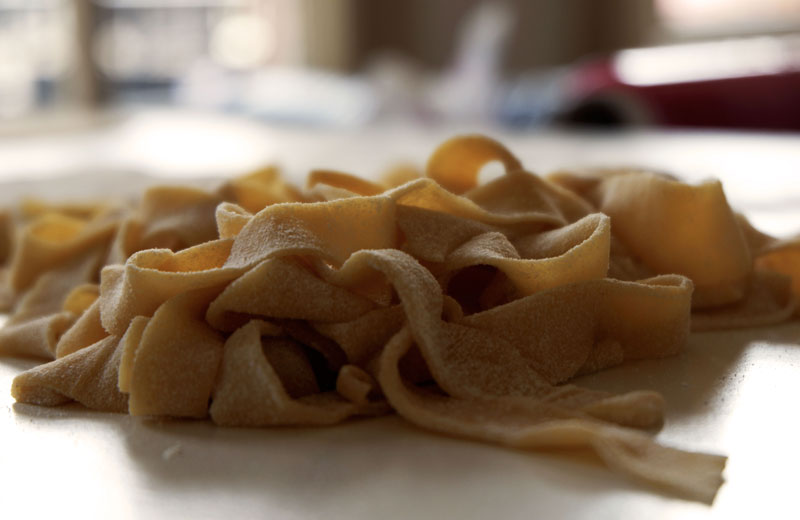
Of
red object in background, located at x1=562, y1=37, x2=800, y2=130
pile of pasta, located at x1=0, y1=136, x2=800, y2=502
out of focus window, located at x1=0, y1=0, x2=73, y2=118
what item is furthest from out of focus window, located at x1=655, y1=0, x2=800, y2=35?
pile of pasta, located at x1=0, y1=136, x2=800, y2=502

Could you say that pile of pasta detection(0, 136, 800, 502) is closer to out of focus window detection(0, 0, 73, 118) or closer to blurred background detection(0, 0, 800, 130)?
blurred background detection(0, 0, 800, 130)

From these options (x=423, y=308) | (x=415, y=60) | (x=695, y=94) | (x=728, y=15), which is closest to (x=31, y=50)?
(x=415, y=60)

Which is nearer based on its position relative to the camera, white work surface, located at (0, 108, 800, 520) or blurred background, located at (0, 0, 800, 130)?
white work surface, located at (0, 108, 800, 520)

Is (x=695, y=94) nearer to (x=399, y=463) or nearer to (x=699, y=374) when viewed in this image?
(x=699, y=374)

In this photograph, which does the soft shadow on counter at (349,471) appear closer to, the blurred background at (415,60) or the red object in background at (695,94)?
the blurred background at (415,60)

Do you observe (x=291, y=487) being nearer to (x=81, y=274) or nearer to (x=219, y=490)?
(x=219, y=490)

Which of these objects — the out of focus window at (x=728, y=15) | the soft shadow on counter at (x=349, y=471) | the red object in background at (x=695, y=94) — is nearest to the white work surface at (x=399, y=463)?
the soft shadow on counter at (x=349, y=471)
